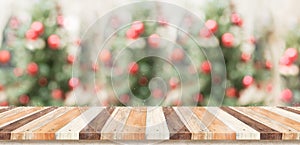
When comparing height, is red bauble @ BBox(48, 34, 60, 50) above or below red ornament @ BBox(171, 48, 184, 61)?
above

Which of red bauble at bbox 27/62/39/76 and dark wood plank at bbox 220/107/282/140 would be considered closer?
dark wood plank at bbox 220/107/282/140

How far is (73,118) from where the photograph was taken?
97.7 inches

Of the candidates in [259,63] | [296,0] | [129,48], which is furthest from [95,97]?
[296,0]

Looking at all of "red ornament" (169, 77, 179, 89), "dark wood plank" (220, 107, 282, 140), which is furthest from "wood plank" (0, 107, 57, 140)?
"dark wood plank" (220, 107, 282, 140)

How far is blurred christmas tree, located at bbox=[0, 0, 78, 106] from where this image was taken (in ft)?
9.70

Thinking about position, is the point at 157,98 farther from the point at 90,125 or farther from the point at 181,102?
the point at 90,125

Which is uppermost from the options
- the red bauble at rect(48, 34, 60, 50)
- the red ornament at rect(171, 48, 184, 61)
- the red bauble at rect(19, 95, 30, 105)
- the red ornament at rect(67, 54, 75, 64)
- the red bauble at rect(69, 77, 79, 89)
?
the red bauble at rect(48, 34, 60, 50)

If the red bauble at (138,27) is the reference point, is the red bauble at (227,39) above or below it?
below

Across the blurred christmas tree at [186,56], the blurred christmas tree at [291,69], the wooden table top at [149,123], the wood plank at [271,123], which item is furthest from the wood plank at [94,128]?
the blurred christmas tree at [291,69]

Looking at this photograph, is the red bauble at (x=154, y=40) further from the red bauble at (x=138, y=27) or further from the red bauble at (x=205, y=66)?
the red bauble at (x=205, y=66)

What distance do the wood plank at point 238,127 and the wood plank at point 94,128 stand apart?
2.12ft

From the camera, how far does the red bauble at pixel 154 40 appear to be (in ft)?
9.77

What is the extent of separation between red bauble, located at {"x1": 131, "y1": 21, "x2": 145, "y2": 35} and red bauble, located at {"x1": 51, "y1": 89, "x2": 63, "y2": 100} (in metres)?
0.66

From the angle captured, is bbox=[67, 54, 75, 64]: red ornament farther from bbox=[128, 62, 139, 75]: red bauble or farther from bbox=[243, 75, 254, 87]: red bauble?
bbox=[243, 75, 254, 87]: red bauble
